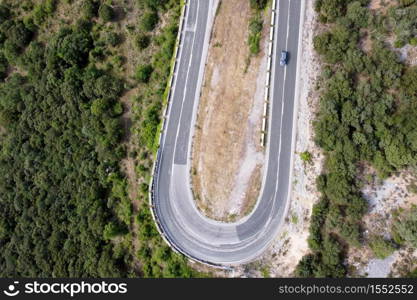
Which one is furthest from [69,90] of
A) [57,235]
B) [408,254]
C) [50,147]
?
[408,254]

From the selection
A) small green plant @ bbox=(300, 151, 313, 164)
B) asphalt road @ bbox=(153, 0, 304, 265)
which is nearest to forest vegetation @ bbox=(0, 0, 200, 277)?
asphalt road @ bbox=(153, 0, 304, 265)

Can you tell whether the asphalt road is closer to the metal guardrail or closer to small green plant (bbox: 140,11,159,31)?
the metal guardrail

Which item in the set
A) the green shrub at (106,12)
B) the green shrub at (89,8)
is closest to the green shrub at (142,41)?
the green shrub at (106,12)

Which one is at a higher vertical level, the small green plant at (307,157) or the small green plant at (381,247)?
the small green plant at (307,157)

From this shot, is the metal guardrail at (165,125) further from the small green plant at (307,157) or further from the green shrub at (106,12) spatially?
the green shrub at (106,12)

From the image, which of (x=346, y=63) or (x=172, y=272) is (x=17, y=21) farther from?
(x=346, y=63)
